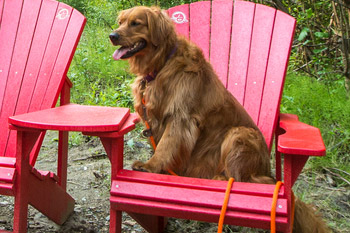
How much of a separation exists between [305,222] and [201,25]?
1.64 m

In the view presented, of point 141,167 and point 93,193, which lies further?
point 93,193

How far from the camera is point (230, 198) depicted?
77.5 inches

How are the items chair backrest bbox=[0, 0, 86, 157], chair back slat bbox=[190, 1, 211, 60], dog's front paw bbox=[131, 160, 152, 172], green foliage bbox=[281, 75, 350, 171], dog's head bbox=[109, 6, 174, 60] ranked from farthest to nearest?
green foliage bbox=[281, 75, 350, 171] < chair back slat bbox=[190, 1, 211, 60] < chair backrest bbox=[0, 0, 86, 157] < dog's head bbox=[109, 6, 174, 60] < dog's front paw bbox=[131, 160, 152, 172]

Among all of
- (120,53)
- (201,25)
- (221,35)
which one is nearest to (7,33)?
(120,53)

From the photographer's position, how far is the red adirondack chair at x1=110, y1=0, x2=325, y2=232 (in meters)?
1.95

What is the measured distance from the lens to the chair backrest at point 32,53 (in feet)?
9.78

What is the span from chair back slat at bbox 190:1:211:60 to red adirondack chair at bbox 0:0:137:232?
797 mm

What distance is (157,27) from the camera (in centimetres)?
268

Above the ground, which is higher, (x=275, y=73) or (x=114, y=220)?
(x=275, y=73)

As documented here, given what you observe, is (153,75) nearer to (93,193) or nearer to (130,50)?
(130,50)

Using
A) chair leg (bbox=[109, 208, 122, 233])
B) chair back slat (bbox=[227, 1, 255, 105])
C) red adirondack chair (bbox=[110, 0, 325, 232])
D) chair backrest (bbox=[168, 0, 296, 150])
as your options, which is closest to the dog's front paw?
red adirondack chair (bbox=[110, 0, 325, 232])

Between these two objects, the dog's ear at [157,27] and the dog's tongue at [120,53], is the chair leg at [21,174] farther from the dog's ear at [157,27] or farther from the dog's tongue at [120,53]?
the dog's ear at [157,27]

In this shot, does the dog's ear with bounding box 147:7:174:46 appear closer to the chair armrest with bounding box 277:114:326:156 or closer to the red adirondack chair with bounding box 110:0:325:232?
the red adirondack chair with bounding box 110:0:325:232

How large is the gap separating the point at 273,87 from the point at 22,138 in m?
1.63
